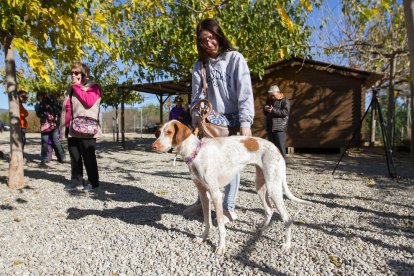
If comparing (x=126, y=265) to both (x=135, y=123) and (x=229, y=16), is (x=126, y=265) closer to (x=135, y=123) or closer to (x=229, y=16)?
(x=229, y=16)

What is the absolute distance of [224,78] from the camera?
10.7ft

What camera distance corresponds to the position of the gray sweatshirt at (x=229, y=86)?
311cm

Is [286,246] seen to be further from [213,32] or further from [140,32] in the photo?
[140,32]

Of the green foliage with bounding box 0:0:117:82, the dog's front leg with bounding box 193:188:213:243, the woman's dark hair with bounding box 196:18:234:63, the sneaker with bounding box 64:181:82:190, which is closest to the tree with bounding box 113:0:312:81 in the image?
the green foliage with bounding box 0:0:117:82

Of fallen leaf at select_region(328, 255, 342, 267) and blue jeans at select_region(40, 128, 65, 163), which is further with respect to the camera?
blue jeans at select_region(40, 128, 65, 163)

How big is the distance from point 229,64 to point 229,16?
488 centimetres

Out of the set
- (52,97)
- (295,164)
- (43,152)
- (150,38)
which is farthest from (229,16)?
(43,152)

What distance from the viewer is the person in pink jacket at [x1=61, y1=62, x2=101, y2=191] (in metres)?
4.77

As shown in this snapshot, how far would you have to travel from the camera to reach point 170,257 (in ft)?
9.01

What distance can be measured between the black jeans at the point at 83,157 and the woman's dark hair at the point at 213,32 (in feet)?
8.43

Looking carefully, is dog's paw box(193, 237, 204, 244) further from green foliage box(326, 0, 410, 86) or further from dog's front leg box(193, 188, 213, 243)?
green foliage box(326, 0, 410, 86)

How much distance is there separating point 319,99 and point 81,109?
9.17 m

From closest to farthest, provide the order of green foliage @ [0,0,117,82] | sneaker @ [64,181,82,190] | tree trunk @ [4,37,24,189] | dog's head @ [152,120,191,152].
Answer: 1. dog's head @ [152,120,191,152]
2. green foliage @ [0,0,117,82]
3. tree trunk @ [4,37,24,189]
4. sneaker @ [64,181,82,190]

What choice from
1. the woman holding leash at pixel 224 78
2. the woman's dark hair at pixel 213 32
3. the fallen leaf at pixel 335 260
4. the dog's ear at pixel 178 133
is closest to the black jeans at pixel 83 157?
the woman holding leash at pixel 224 78
